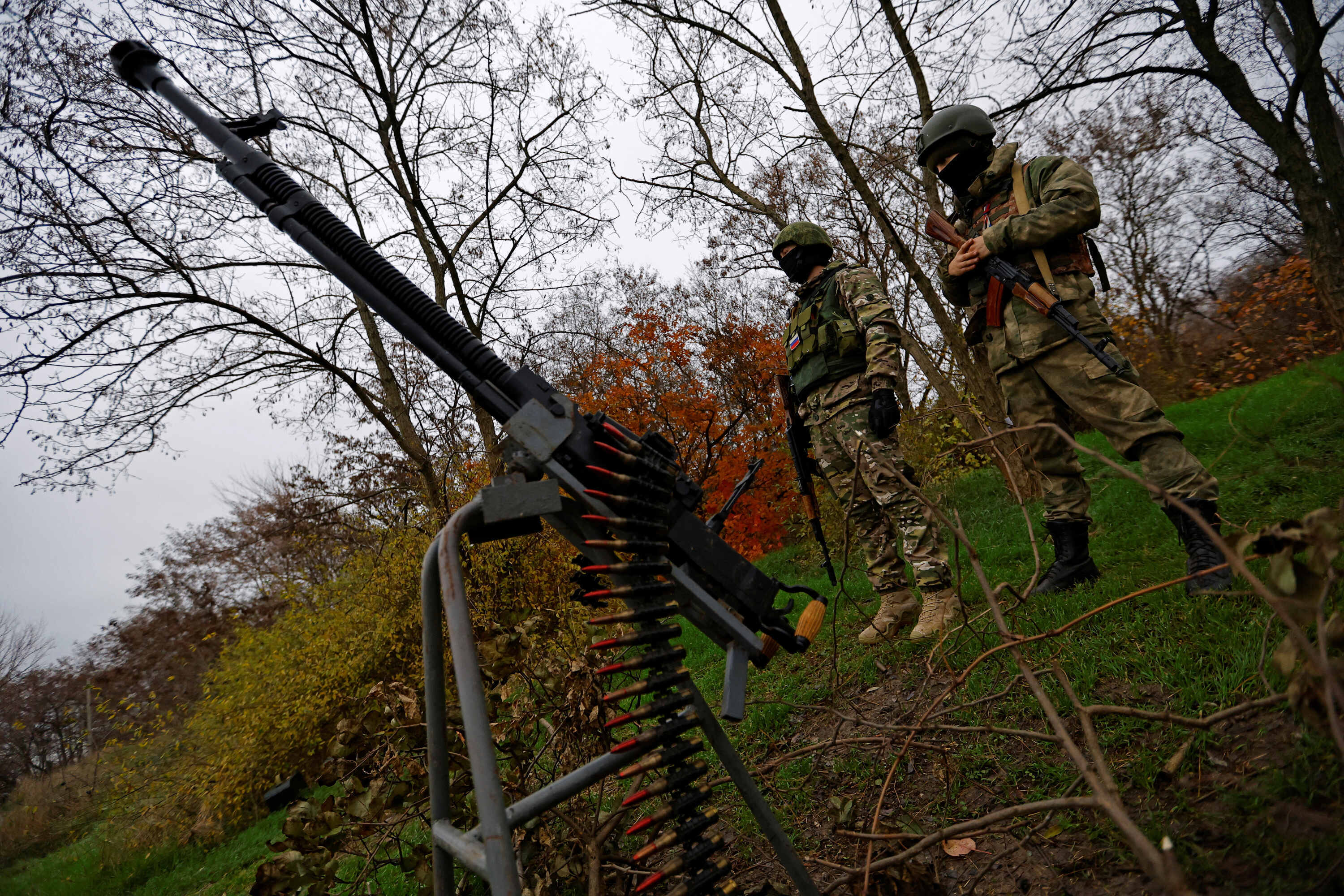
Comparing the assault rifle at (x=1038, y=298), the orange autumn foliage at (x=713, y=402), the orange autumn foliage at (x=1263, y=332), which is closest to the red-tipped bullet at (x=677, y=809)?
the assault rifle at (x=1038, y=298)

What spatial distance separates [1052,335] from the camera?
9.97 feet

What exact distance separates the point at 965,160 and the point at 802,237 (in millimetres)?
1023

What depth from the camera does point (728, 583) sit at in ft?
5.05

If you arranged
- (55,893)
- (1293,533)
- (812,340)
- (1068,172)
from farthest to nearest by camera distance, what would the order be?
(55,893) < (812,340) < (1068,172) < (1293,533)

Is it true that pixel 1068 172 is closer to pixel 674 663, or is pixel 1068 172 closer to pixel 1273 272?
pixel 674 663

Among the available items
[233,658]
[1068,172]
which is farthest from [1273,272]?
[233,658]

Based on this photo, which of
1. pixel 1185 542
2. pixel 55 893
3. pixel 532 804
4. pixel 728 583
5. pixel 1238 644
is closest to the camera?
pixel 532 804

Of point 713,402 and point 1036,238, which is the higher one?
point 713,402

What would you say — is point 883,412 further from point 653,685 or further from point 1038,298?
point 653,685

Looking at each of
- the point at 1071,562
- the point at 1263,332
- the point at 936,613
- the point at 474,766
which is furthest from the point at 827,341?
the point at 1263,332

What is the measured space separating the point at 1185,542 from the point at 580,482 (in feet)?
9.36

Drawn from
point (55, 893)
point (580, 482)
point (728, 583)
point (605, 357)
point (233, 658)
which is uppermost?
point (605, 357)

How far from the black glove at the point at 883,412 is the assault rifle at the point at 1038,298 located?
826mm

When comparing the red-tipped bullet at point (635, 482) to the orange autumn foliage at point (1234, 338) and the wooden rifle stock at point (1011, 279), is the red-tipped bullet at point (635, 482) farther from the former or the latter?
the orange autumn foliage at point (1234, 338)
